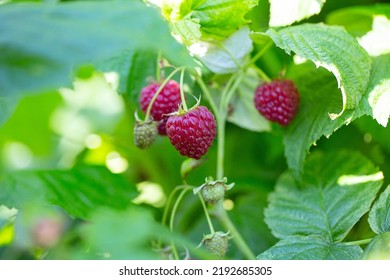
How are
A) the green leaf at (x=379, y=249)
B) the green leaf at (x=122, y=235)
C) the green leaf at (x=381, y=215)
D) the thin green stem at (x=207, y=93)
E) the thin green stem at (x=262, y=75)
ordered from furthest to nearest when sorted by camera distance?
the thin green stem at (x=262, y=75) < the thin green stem at (x=207, y=93) < the green leaf at (x=381, y=215) < the green leaf at (x=379, y=249) < the green leaf at (x=122, y=235)

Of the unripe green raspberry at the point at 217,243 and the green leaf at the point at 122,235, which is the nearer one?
the green leaf at the point at 122,235

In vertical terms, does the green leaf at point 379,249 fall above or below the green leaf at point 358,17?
below

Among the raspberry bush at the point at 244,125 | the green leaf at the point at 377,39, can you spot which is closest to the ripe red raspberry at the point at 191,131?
the raspberry bush at the point at 244,125

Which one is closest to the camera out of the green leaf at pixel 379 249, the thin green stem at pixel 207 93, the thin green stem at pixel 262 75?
the green leaf at pixel 379 249

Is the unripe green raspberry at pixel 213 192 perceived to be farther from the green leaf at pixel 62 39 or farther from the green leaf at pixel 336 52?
the green leaf at pixel 62 39
